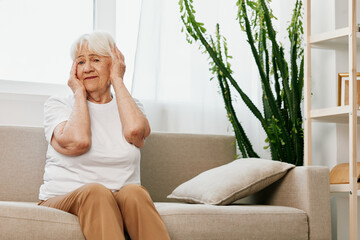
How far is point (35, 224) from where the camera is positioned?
1910 millimetres

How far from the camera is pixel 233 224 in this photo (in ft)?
7.28

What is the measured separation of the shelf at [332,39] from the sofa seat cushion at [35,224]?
162 cm

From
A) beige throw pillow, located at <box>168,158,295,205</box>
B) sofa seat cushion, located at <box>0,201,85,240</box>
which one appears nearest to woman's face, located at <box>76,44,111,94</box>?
beige throw pillow, located at <box>168,158,295,205</box>

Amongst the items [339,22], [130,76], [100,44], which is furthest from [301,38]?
[100,44]

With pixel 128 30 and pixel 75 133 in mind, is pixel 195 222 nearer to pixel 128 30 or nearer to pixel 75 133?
pixel 75 133

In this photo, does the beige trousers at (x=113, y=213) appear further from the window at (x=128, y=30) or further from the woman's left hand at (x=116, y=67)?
the window at (x=128, y=30)

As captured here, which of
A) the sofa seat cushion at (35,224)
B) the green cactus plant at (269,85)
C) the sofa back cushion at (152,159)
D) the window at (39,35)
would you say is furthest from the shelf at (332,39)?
the sofa seat cushion at (35,224)

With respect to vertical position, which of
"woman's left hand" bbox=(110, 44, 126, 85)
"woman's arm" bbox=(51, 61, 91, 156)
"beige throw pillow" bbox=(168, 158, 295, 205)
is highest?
"woman's left hand" bbox=(110, 44, 126, 85)

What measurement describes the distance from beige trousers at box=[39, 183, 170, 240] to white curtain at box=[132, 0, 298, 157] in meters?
1.19

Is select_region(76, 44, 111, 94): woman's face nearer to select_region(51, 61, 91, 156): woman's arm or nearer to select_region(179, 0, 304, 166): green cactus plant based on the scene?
select_region(51, 61, 91, 156): woman's arm

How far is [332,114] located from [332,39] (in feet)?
1.30

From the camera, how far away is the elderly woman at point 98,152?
199 centimetres

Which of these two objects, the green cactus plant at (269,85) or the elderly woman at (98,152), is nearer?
the elderly woman at (98,152)

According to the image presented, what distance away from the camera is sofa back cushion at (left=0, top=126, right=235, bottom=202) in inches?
102
